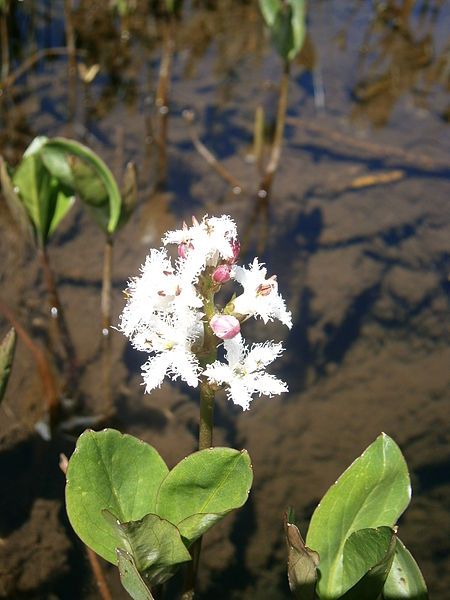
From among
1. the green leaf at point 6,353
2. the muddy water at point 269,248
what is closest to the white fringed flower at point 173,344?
the green leaf at point 6,353

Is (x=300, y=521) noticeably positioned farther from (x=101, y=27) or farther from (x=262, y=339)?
(x=101, y=27)

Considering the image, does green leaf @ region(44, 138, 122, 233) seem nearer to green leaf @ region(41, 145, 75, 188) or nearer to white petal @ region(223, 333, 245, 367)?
green leaf @ region(41, 145, 75, 188)

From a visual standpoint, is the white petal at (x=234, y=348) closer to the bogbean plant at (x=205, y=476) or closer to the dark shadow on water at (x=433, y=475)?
the bogbean plant at (x=205, y=476)

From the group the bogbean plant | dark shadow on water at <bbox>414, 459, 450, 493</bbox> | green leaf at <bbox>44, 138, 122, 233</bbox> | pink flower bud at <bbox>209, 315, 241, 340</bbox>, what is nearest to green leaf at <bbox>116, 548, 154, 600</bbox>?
the bogbean plant

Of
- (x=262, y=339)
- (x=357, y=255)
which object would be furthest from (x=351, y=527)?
(x=357, y=255)

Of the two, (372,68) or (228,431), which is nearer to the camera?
(228,431)

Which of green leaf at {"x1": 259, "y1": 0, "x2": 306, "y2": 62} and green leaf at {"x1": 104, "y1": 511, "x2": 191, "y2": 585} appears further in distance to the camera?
green leaf at {"x1": 259, "y1": 0, "x2": 306, "y2": 62}
